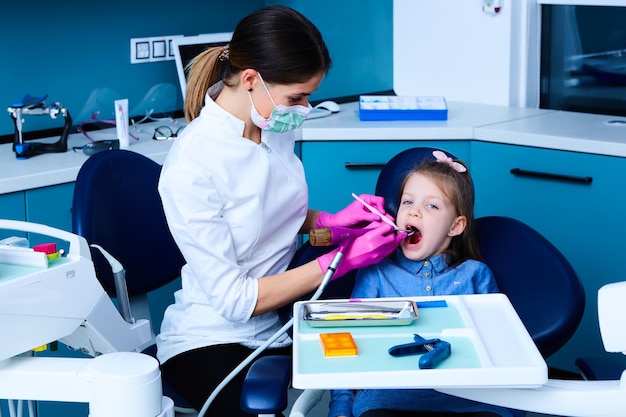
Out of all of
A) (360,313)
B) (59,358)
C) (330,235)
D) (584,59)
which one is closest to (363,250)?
(330,235)

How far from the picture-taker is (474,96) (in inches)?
150

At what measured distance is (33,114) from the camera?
9.65 ft

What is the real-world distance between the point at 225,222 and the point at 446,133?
1389 millimetres

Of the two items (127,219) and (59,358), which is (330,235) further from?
(59,358)

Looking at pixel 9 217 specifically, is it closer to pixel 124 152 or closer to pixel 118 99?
pixel 124 152

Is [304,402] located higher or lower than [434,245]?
lower

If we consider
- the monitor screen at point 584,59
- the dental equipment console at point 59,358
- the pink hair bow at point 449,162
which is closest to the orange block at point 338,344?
the dental equipment console at point 59,358

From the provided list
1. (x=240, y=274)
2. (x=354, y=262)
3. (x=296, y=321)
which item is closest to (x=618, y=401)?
(x=296, y=321)

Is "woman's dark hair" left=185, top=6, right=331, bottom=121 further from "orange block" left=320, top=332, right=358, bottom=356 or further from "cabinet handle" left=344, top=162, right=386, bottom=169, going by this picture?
"cabinet handle" left=344, top=162, right=386, bottom=169

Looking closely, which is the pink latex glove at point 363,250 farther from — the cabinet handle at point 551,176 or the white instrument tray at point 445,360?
the cabinet handle at point 551,176

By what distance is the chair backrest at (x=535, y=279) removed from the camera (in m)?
1.93

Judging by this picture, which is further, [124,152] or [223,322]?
[124,152]

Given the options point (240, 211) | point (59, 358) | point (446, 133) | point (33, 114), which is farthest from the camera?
point (446, 133)

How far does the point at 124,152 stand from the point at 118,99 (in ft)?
3.85
